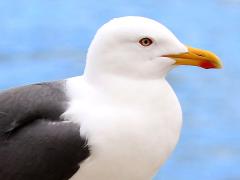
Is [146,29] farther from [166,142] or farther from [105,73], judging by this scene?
[166,142]

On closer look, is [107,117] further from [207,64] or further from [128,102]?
[207,64]

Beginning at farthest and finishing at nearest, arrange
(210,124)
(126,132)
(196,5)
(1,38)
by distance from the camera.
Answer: (196,5) < (1,38) < (210,124) < (126,132)

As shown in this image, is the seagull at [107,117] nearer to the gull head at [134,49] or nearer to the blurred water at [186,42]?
the gull head at [134,49]

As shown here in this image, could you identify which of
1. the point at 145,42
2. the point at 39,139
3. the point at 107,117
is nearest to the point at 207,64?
the point at 145,42

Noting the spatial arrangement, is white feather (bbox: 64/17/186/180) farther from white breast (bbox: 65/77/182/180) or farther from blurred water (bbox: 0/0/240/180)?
blurred water (bbox: 0/0/240/180)

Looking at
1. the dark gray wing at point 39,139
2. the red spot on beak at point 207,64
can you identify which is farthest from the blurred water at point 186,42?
the dark gray wing at point 39,139

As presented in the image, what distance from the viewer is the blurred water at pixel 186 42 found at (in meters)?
3.04

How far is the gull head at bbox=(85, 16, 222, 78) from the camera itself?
1798 mm

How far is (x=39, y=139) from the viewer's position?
1774mm

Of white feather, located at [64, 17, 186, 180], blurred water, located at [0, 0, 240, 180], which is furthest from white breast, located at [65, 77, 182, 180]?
blurred water, located at [0, 0, 240, 180]

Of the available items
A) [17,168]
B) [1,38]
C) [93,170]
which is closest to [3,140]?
[17,168]

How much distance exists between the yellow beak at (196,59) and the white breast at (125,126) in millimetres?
66

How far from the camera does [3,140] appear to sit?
181 cm

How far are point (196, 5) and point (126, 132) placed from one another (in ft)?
8.91
